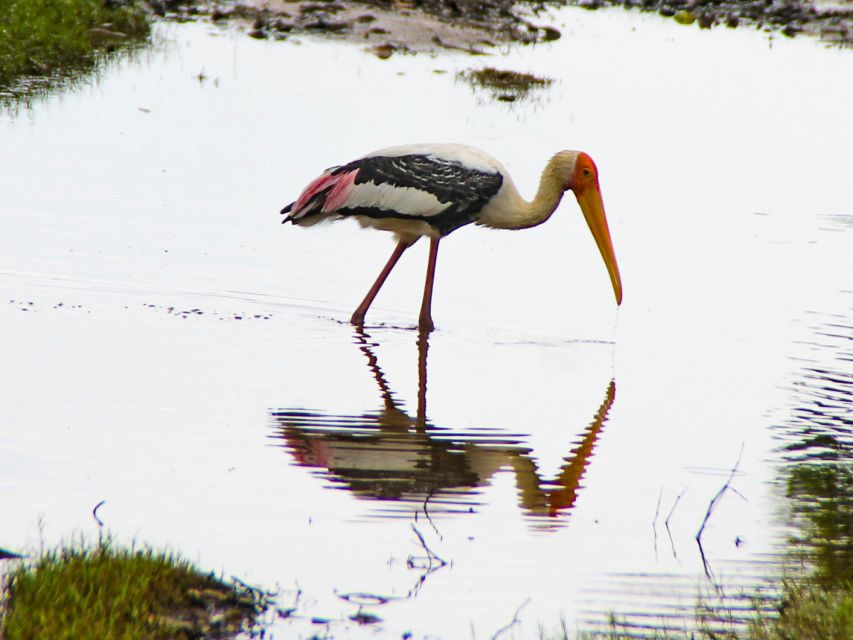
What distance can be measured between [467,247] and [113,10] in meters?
11.0

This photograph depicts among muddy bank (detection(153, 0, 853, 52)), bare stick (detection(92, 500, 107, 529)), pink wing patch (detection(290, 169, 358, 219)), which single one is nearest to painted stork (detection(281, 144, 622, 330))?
pink wing patch (detection(290, 169, 358, 219))

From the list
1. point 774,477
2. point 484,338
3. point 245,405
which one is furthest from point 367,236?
point 774,477

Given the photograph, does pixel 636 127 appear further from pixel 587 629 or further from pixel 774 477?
pixel 587 629

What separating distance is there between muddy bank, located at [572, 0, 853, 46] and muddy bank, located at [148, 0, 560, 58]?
5951 millimetres

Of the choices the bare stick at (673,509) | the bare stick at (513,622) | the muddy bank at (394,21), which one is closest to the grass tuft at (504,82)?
the muddy bank at (394,21)

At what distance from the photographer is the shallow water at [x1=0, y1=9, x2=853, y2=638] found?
4672 mm

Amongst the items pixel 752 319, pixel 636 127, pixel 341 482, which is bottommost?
pixel 636 127

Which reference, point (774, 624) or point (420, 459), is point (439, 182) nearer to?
point (420, 459)

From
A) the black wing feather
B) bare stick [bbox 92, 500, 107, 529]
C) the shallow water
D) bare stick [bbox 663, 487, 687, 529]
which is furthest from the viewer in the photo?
the black wing feather

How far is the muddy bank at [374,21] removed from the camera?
810 inches

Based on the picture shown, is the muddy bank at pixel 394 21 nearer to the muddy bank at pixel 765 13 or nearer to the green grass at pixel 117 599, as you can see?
the muddy bank at pixel 765 13

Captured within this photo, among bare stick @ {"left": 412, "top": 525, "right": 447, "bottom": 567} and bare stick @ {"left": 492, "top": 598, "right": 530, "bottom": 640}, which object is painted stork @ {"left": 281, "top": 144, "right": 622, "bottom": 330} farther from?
Result: bare stick @ {"left": 492, "top": 598, "right": 530, "bottom": 640}

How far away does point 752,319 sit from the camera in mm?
8531

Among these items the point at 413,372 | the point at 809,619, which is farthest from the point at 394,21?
the point at 809,619
